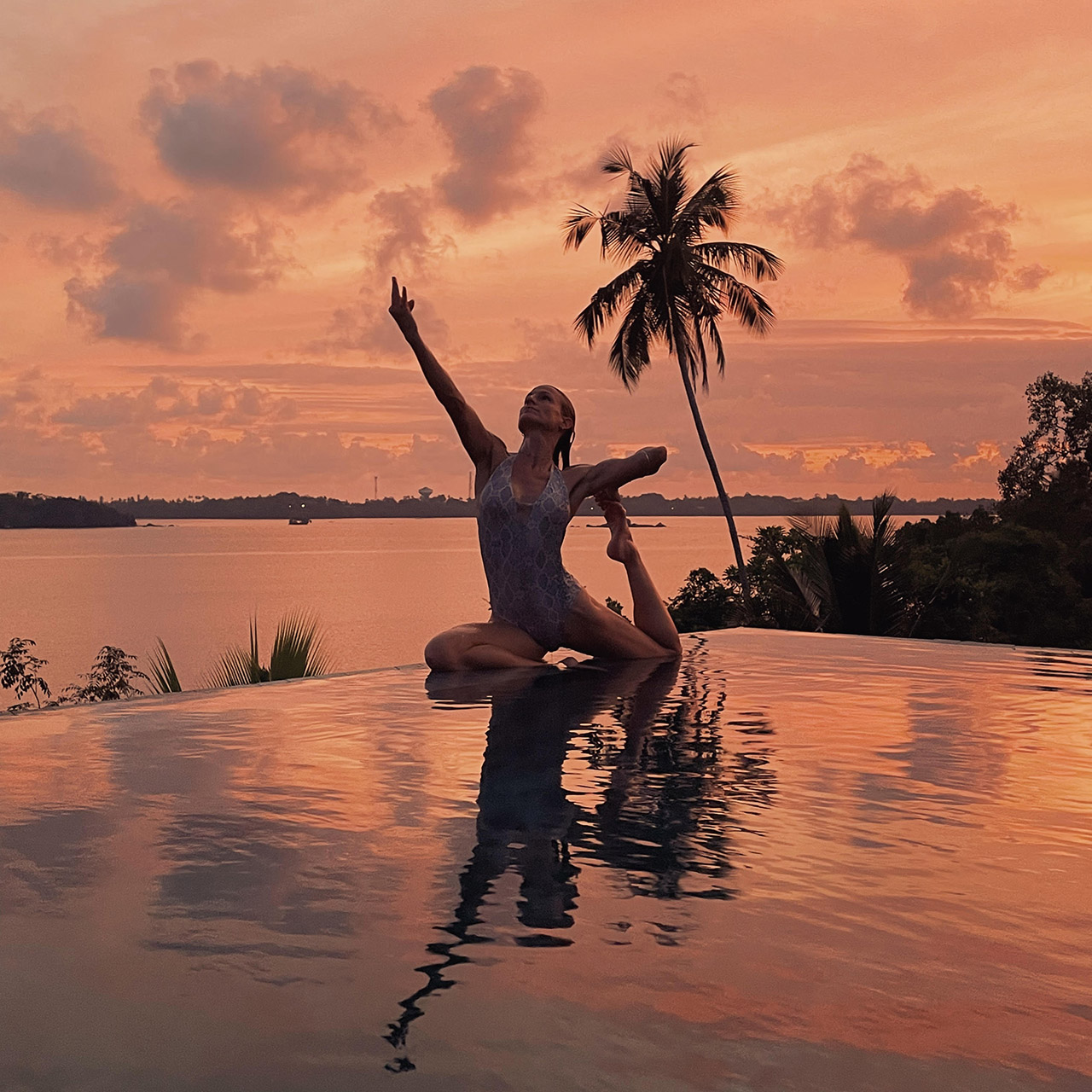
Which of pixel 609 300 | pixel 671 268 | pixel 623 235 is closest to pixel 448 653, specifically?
pixel 671 268

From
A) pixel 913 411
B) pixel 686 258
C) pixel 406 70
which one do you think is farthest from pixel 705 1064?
pixel 913 411

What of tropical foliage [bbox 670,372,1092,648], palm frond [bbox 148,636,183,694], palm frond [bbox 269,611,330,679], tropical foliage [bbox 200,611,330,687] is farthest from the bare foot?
tropical foliage [bbox 670,372,1092,648]

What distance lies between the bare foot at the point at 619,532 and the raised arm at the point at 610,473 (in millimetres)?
187

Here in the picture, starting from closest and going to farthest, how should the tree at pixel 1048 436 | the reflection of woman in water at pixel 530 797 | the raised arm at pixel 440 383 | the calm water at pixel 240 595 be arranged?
the reflection of woman in water at pixel 530 797 < the raised arm at pixel 440 383 < the tree at pixel 1048 436 < the calm water at pixel 240 595

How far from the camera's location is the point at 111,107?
21.6m

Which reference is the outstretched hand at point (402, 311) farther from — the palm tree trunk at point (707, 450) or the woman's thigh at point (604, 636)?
the palm tree trunk at point (707, 450)

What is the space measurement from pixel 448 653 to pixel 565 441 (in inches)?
41.8

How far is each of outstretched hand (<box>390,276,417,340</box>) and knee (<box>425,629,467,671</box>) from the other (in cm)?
131

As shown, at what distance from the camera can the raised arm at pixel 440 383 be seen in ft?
15.8

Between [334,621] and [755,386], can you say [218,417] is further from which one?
[755,386]

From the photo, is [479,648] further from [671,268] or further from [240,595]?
[240,595]

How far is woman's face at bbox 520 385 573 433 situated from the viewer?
4.96m

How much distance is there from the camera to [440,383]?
15.9 feet

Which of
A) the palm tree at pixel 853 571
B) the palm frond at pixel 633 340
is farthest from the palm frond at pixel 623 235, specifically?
the palm tree at pixel 853 571
